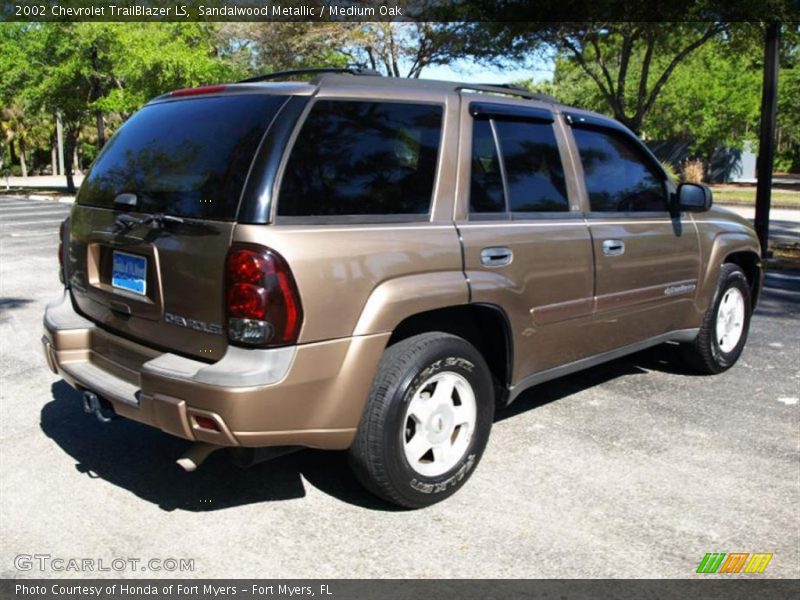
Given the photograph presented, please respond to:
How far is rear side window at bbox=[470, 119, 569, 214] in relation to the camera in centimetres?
377

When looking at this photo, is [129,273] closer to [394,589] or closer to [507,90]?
[394,589]

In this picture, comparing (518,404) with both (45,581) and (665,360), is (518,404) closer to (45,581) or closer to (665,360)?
(665,360)

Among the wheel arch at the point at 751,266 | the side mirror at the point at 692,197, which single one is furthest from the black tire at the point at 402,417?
the wheel arch at the point at 751,266

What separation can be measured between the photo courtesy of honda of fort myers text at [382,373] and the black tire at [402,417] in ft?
0.04

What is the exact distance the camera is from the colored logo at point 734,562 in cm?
307

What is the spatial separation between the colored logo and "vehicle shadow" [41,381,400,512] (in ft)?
4.44

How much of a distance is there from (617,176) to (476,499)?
7.17 feet

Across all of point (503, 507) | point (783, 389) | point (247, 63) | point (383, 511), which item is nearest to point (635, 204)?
point (783, 389)

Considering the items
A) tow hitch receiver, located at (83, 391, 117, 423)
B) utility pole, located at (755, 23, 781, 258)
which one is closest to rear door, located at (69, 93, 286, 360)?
tow hitch receiver, located at (83, 391, 117, 423)

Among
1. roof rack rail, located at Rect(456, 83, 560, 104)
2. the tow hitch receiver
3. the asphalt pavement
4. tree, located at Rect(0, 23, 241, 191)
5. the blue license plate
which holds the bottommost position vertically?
the asphalt pavement

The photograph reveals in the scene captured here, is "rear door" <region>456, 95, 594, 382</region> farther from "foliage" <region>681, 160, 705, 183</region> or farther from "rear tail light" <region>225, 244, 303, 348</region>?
"foliage" <region>681, 160, 705, 183</region>

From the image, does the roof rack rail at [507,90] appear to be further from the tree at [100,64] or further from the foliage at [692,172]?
the foliage at [692,172]

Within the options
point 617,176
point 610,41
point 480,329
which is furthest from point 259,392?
point 610,41

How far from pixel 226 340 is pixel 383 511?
1140mm
